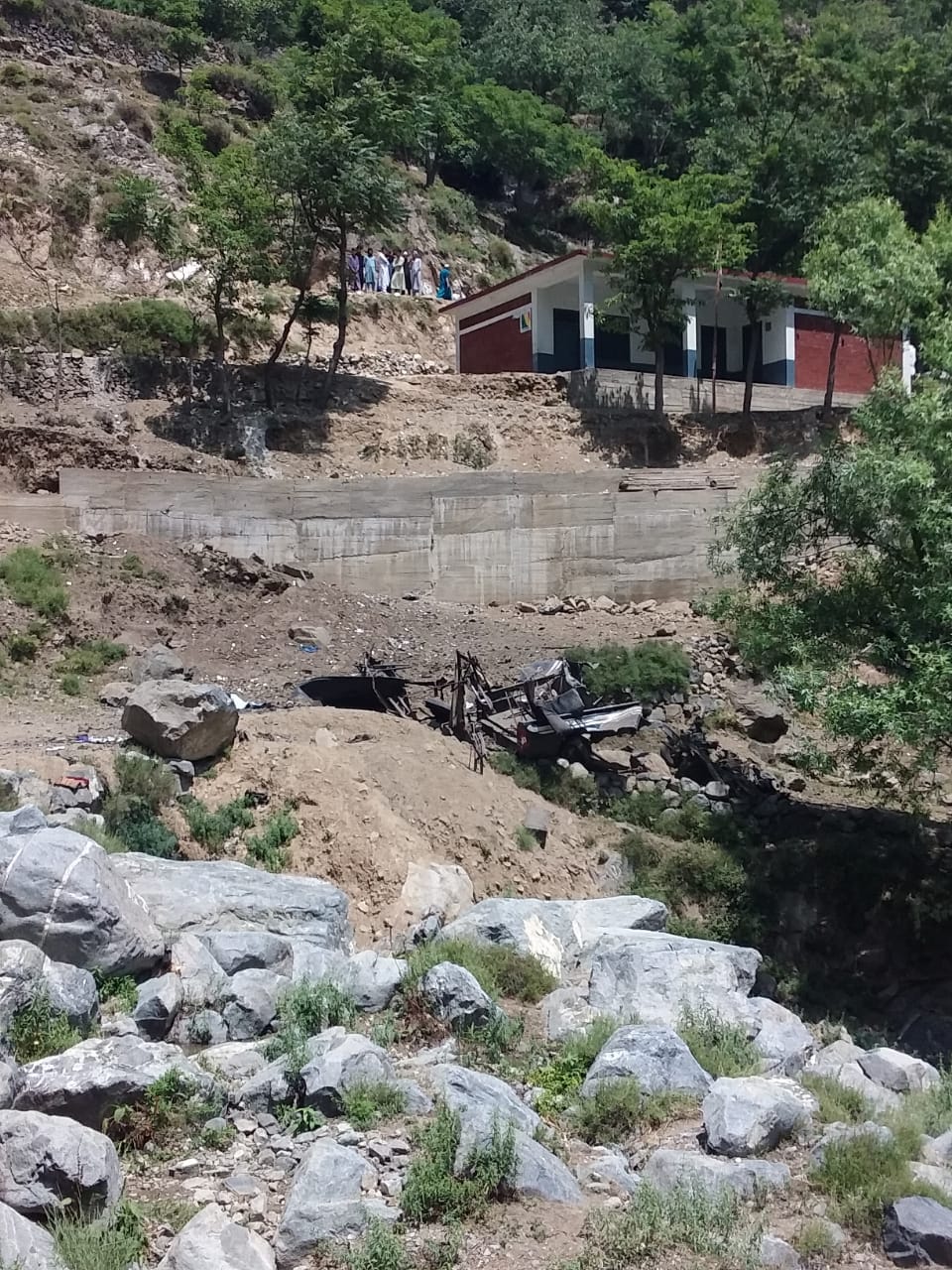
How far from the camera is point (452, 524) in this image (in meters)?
19.8

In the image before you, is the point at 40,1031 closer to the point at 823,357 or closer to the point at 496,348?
the point at 496,348

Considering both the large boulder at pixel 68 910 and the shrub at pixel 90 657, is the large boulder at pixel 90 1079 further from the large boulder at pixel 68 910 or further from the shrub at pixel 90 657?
the shrub at pixel 90 657

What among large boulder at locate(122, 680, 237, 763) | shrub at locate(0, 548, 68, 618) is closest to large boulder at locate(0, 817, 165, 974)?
large boulder at locate(122, 680, 237, 763)

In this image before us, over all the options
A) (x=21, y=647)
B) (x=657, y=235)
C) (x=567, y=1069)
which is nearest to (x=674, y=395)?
(x=657, y=235)

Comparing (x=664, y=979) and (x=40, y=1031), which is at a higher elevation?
(x=40, y=1031)

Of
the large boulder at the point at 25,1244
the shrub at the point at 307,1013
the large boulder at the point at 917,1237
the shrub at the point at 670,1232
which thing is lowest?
the large boulder at the point at 917,1237

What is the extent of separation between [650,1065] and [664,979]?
1653 millimetres

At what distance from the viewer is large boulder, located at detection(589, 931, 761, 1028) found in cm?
823

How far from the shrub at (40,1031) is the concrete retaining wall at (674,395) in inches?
878

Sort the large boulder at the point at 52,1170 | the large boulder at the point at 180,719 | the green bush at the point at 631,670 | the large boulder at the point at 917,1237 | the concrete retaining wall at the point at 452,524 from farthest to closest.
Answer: the concrete retaining wall at the point at 452,524
the green bush at the point at 631,670
the large boulder at the point at 180,719
the large boulder at the point at 917,1237
the large boulder at the point at 52,1170

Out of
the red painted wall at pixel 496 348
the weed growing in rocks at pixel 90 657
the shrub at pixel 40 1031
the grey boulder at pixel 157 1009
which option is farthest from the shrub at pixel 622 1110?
the red painted wall at pixel 496 348

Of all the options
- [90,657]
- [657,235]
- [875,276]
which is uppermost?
[657,235]

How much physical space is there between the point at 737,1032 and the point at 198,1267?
390cm

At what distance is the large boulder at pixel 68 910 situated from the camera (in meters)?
7.48
